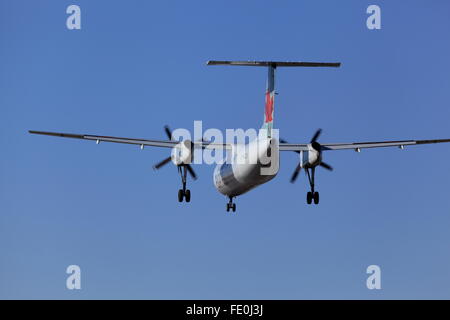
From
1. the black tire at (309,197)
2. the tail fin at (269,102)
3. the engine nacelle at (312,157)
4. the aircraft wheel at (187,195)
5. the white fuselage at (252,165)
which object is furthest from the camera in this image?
the aircraft wheel at (187,195)

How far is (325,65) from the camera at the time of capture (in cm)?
4094

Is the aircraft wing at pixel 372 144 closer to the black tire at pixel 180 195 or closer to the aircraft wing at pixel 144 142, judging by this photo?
the aircraft wing at pixel 144 142

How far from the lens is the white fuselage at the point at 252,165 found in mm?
36500

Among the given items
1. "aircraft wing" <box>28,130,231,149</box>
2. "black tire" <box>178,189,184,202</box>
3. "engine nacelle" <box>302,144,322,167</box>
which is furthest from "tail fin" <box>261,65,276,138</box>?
"black tire" <box>178,189,184,202</box>

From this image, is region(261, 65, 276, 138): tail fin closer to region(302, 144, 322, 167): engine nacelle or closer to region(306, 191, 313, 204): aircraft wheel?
region(302, 144, 322, 167): engine nacelle

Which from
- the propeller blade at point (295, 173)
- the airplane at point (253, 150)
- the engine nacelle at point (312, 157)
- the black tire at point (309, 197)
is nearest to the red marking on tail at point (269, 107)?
the airplane at point (253, 150)

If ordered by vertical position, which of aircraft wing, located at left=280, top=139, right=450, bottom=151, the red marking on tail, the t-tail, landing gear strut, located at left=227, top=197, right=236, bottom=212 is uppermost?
the t-tail

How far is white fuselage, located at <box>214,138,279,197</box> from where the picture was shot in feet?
120
